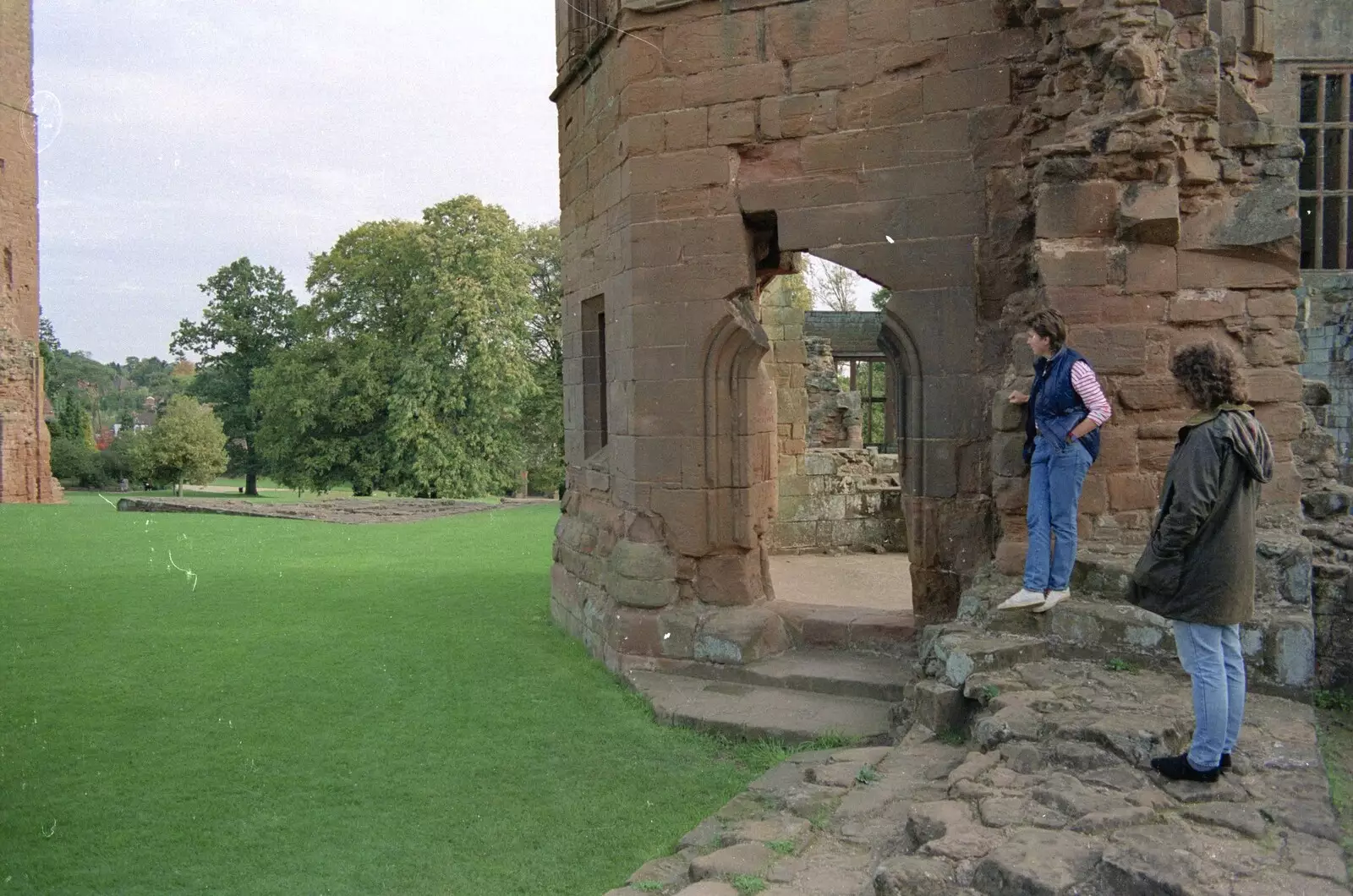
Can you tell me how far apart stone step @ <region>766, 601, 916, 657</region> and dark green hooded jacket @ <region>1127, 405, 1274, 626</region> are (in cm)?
399

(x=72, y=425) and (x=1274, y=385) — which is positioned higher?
(x=72, y=425)

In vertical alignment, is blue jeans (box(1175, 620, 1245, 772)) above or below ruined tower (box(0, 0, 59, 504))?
below

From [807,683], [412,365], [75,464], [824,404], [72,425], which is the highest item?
[412,365]

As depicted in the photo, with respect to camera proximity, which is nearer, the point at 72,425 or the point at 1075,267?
the point at 1075,267

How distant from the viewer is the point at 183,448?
109 feet

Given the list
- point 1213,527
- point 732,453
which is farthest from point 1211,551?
point 732,453

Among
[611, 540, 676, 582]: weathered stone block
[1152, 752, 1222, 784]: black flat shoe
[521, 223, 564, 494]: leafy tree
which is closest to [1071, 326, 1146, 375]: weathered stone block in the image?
[1152, 752, 1222, 784]: black flat shoe

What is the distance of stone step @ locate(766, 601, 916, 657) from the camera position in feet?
25.7

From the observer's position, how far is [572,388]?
33.6 ft

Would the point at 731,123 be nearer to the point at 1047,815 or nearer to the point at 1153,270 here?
the point at 1153,270

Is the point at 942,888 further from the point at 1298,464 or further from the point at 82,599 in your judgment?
the point at 82,599

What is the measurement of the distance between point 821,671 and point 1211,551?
3939 millimetres

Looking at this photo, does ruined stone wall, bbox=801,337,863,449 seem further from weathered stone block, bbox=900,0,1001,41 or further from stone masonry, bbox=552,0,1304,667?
weathered stone block, bbox=900,0,1001,41

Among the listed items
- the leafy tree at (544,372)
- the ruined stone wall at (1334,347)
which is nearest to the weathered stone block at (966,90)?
the ruined stone wall at (1334,347)
